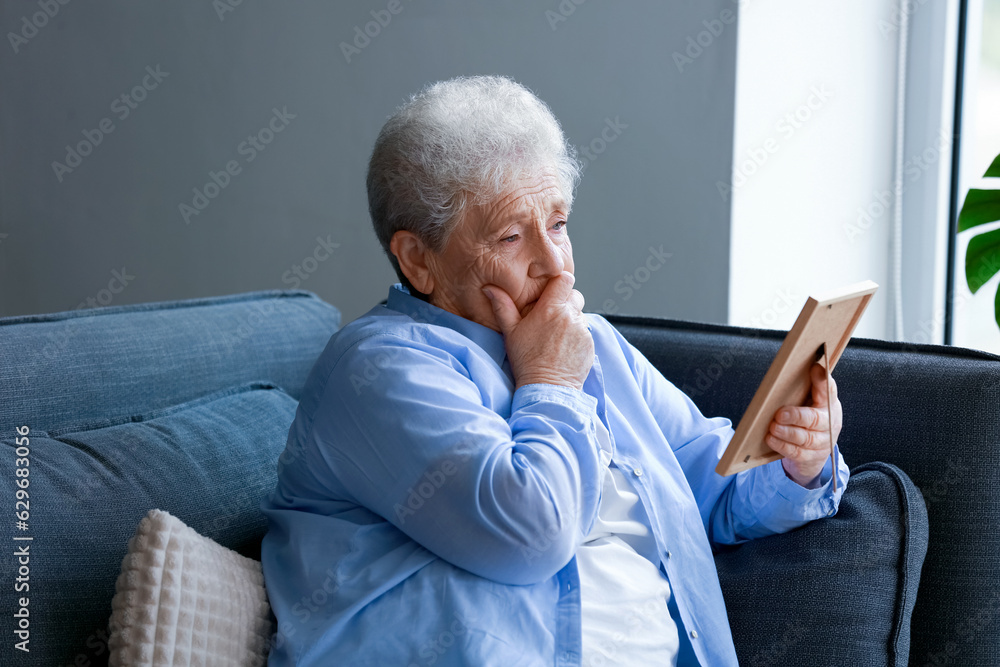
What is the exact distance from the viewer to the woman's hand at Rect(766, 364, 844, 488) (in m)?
1.17

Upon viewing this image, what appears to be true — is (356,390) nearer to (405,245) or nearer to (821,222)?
(405,245)

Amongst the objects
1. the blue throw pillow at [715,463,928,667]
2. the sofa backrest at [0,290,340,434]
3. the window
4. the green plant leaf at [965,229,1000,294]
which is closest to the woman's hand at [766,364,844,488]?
the blue throw pillow at [715,463,928,667]

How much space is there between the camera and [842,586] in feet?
4.00

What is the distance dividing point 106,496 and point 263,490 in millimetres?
271

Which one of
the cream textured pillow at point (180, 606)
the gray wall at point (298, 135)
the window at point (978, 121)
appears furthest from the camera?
the window at point (978, 121)

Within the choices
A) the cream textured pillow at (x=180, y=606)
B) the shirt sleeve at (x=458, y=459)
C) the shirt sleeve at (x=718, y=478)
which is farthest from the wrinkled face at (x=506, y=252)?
the cream textured pillow at (x=180, y=606)

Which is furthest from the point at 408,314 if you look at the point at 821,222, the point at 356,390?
the point at 821,222

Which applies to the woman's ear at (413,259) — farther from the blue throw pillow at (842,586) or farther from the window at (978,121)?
the window at (978,121)

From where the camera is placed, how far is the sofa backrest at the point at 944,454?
1.26 m

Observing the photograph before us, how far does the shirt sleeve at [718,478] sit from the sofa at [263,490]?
32mm

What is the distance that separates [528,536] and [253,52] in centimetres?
188

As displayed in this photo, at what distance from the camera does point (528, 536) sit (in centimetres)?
103

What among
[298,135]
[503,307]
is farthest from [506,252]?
[298,135]

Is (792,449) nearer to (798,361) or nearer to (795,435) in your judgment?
(795,435)
